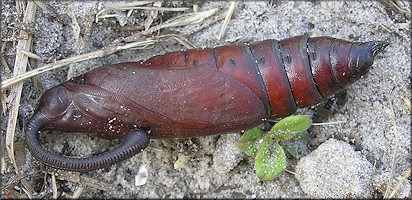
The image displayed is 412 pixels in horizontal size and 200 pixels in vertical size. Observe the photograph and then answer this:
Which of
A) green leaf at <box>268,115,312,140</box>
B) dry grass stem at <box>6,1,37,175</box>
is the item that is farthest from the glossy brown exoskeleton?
dry grass stem at <box>6,1,37,175</box>

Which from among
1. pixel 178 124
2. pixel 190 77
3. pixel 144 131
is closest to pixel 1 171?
pixel 144 131

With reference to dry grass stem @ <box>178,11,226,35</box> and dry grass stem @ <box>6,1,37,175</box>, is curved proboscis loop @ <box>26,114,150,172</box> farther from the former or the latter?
dry grass stem @ <box>178,11,226,35</box>

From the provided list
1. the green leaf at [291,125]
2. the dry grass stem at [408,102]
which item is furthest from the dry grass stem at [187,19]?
the dry grass stem at [408,102]

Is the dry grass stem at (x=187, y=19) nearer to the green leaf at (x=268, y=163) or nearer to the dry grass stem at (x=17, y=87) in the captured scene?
the dry grass stem at (x=17, y=87)

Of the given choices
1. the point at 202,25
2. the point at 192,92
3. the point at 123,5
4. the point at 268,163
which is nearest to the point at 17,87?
the point at 123,5

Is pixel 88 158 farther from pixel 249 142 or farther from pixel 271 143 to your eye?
pixel 271 143

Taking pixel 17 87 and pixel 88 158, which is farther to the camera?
pixel 17 87
